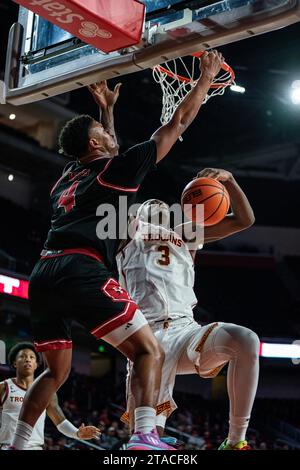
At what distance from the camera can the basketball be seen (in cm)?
491

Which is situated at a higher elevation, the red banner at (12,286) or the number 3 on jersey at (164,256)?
the red banner at (12,286)

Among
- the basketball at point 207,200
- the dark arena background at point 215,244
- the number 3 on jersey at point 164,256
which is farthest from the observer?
the dark arena background at point 215,244

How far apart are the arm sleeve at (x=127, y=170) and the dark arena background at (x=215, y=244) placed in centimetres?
1214

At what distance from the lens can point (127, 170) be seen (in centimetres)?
401

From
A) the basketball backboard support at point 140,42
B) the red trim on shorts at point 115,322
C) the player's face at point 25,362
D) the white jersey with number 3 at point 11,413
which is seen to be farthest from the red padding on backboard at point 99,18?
the white jersey with number 3 at point 11,413

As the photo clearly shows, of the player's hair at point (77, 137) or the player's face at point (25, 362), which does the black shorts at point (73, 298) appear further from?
the player's face at point (25, 362)

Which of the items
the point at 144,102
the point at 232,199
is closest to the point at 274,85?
the point at 144,102

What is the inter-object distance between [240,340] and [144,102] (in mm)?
17445

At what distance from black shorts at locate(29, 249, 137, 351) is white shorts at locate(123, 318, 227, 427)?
2.84ft

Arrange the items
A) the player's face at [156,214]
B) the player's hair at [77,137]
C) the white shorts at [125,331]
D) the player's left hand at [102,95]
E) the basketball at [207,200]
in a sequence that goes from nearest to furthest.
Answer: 1. the white shorts at [125,331]
2. the player's hair at [77,137]
3. the basketball at [207,200]
4. the player's left hand at [102,95]
5. the player's face at [156,214]

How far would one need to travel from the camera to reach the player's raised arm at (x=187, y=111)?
4.18 m

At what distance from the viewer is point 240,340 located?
4375mm

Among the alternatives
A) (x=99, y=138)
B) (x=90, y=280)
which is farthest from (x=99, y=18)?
(x=90, y=280)
